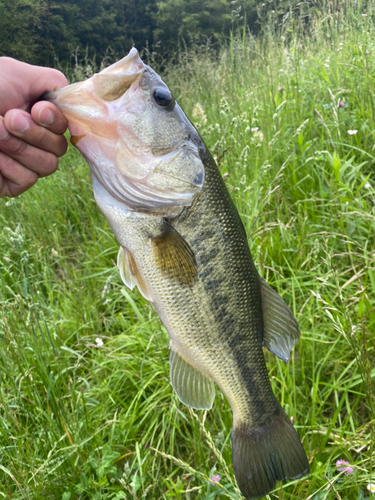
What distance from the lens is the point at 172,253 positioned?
108 centimetres

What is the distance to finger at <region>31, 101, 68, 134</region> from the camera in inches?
44.7

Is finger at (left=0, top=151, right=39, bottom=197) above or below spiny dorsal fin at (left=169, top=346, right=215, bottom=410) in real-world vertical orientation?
above

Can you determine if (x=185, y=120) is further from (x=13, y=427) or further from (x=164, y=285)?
(x=13, y=427)

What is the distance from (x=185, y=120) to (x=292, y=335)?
811mm

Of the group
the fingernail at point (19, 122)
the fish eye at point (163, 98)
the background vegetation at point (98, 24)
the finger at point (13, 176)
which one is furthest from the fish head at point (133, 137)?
the background vegetation at point (98, 24)

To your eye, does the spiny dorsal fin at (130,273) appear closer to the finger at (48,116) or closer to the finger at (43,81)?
the finger at (48,116)

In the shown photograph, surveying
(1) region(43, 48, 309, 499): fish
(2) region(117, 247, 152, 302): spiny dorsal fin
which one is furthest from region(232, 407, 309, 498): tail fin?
(2) region(117, 247, 152, 302): spiny dorsal fin

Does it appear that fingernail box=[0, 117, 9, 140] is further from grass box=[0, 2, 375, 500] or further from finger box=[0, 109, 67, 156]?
grass box=[0, 2, 375, 500]

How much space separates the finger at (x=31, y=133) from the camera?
1.20 metres

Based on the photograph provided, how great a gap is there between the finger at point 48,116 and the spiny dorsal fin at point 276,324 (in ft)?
2.81

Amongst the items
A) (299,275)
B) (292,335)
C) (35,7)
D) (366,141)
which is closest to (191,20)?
(35,7)

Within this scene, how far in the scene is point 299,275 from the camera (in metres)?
2.17

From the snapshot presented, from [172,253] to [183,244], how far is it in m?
0.04

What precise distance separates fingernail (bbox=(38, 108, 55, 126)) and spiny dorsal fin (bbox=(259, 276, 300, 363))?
2.86 ft
